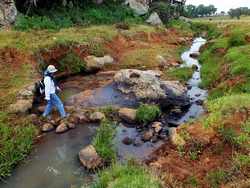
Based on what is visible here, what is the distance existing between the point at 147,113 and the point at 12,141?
6.31 meters

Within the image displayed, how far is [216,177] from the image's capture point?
35.9 ft

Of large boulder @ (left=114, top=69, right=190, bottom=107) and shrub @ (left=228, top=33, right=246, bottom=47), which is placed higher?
shrub @ (left=228, top=33, right=246, bottom=47)

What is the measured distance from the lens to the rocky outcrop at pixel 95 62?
83.6ft

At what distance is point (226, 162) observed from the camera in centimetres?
1173

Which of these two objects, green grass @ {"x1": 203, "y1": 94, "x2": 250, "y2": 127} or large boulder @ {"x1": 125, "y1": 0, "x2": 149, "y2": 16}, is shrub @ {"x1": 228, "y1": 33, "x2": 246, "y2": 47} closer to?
green grass @ {"x1": 203, "y1": 94, "x2": 250, "y2": 127}

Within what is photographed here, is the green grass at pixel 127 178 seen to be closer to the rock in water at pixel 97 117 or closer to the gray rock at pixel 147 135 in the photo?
the gray rock at pixel 147 135

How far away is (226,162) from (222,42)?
22251 millimetres

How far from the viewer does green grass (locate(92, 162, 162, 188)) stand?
9672 millimetres

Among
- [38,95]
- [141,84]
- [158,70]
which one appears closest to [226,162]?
[141,84]

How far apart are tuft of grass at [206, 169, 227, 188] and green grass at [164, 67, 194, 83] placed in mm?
12893

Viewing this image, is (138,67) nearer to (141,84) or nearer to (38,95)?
(141,84)

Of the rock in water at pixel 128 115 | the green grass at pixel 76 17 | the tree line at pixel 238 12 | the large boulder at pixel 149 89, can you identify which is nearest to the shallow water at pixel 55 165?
the rock in water at pixel 128 115

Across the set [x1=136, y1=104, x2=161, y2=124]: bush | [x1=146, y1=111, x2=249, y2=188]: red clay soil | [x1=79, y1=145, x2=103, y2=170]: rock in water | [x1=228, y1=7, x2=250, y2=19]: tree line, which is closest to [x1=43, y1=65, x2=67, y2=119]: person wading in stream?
[x1=136, y1=104, x2=161, y2=124]: bush

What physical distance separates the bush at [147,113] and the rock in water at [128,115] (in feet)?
0.68
